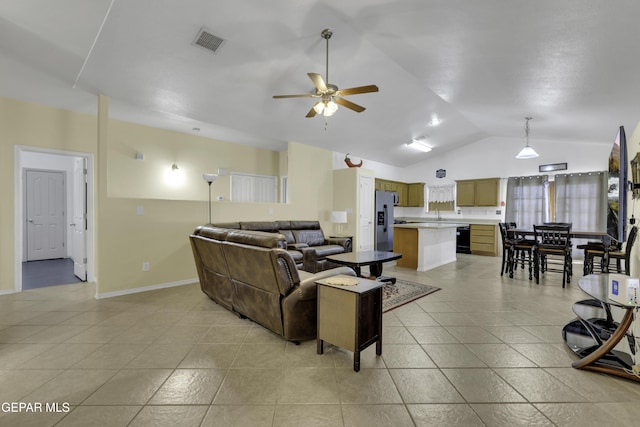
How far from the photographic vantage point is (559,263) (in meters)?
6.02

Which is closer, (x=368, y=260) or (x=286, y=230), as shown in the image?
(x=368, y=260)

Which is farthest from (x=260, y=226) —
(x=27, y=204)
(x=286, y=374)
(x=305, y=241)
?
(x=27, y=204)

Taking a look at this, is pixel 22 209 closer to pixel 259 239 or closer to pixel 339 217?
pixel 259 239

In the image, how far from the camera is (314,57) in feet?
12.0

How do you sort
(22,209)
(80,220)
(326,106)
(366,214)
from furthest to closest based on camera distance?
1. (366,214)
2. (80,220)
3. (22,209)
4. (326,106)

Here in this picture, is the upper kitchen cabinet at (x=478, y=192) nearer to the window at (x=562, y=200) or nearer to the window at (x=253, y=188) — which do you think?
the window at (x=562, y=200)

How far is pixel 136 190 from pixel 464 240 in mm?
7810

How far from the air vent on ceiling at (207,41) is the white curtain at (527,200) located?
294 inches

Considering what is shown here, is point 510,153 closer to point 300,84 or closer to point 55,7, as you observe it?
point 300,84

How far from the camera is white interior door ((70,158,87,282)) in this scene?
4.53m

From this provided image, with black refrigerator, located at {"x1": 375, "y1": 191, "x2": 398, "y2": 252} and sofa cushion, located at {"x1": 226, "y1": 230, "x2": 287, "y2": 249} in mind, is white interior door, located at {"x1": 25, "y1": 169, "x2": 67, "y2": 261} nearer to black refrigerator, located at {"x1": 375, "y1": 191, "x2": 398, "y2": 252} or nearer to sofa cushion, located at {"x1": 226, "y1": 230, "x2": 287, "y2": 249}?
sofa cushion, located at {"x1": 226, "y1": 230, "x2": 287, "y2": 249}

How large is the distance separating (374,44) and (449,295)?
336 cm

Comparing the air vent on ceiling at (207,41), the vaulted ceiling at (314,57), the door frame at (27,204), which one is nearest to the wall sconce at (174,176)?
the vaulted ceiling at (314,57)

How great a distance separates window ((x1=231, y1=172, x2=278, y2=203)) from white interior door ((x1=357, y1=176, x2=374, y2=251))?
84.4 inches
